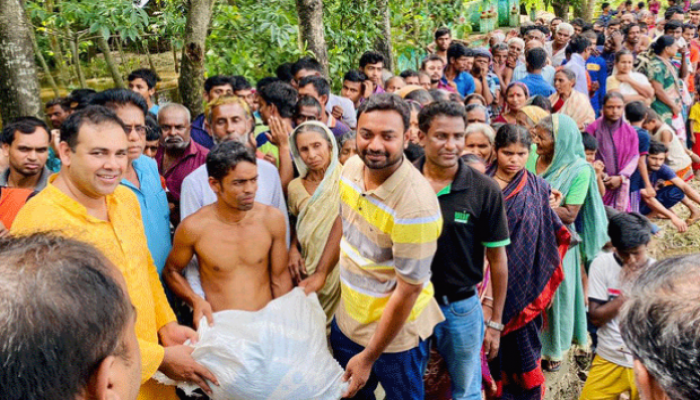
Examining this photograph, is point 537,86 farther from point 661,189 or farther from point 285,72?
point 285,72

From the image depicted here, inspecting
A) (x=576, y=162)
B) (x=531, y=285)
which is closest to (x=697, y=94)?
(x=576, y=162)

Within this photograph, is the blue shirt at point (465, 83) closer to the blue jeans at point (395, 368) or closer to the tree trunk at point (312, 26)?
the tree trunk at point (312, 26)

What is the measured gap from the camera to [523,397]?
3672mm

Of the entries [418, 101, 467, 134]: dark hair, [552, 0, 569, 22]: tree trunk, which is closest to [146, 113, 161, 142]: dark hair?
[418, 101, 467, 134]: dark hair

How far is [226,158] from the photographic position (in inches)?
119

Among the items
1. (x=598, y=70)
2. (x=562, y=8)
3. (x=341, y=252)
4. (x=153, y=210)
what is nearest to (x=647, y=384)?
(x=341, y=252)

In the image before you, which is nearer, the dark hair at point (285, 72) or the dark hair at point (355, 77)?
the dark hair at point (285, 72)

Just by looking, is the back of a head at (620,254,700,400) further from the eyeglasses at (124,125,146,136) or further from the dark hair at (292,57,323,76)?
the dark hair at (292,57,323,76)

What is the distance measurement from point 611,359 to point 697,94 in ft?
25.2

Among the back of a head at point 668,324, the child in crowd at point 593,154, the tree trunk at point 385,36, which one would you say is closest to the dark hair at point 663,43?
the tree trunk at point 385,36

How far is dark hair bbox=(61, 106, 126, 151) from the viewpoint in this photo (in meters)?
2.49

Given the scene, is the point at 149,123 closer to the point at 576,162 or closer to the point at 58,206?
the point at 58,206

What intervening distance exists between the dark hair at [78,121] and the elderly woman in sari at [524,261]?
216cm

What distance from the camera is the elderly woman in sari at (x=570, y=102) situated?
20.4ft
